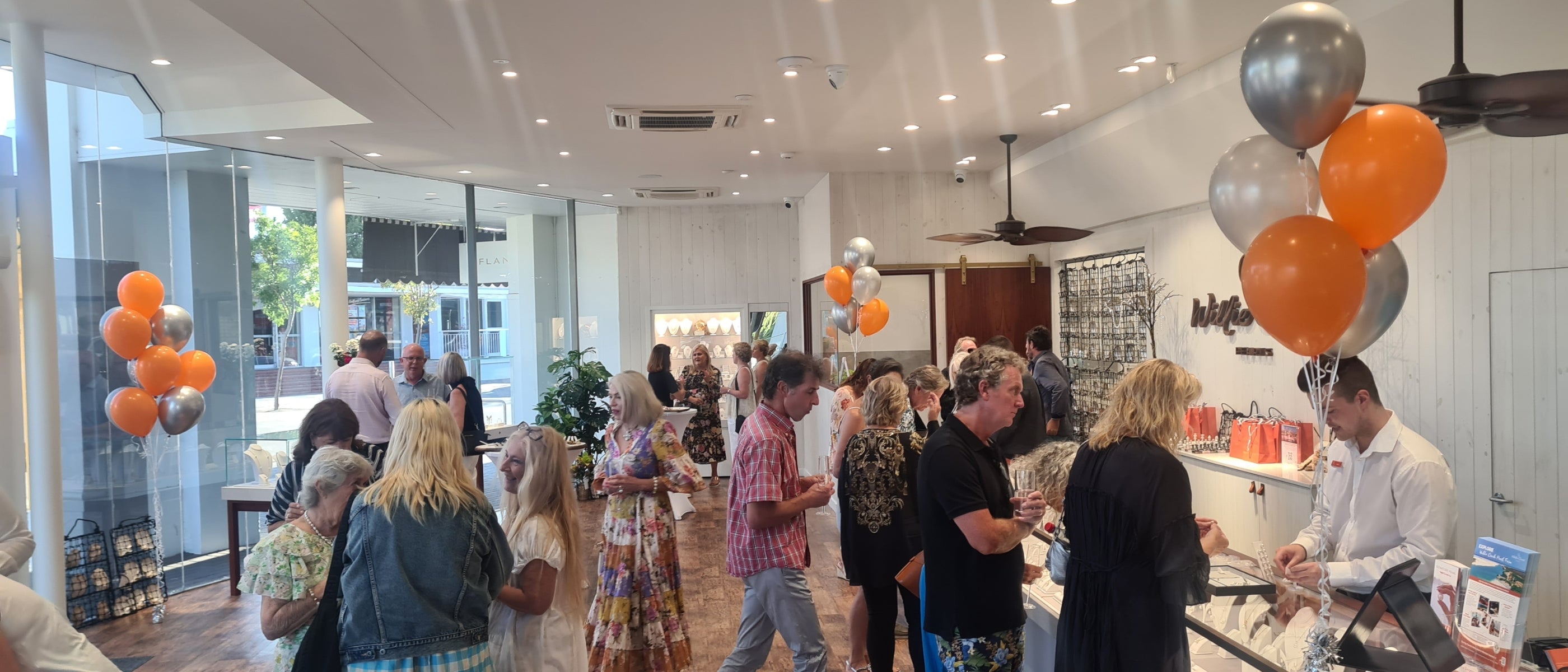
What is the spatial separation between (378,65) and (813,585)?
13.8 feet

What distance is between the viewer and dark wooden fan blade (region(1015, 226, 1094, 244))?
6820mm

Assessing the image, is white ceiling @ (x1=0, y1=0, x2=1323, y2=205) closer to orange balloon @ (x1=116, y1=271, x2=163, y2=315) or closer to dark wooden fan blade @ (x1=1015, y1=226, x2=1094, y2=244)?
dark wooden fan blade @ (x1=1015, y1=226, x2=1094, y2=244)

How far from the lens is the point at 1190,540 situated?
2520 millimetres

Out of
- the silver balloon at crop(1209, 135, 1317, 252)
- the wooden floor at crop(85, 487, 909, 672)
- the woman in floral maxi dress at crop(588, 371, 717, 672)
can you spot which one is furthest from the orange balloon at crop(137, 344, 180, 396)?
the silver balloon at crop(1209, 135, 1317, 252)

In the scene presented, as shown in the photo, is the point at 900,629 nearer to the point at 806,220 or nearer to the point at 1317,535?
the point at 1317,535


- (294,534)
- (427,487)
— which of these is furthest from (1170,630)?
(294,534)

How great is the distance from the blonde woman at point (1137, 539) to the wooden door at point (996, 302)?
21.3 feet

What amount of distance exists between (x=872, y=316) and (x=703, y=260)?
4.76 metres

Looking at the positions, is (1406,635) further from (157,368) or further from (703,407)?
(703,407)

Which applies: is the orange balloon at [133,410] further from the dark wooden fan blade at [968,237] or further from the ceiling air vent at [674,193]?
the ceiling air vent at [674,193]

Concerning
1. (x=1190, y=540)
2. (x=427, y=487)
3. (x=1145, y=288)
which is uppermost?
(x=1145, y=288)

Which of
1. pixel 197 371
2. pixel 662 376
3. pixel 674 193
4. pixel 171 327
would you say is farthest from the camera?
pixel 674 193

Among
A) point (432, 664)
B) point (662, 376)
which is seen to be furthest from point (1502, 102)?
point (662, 376)

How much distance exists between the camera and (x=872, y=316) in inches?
320
